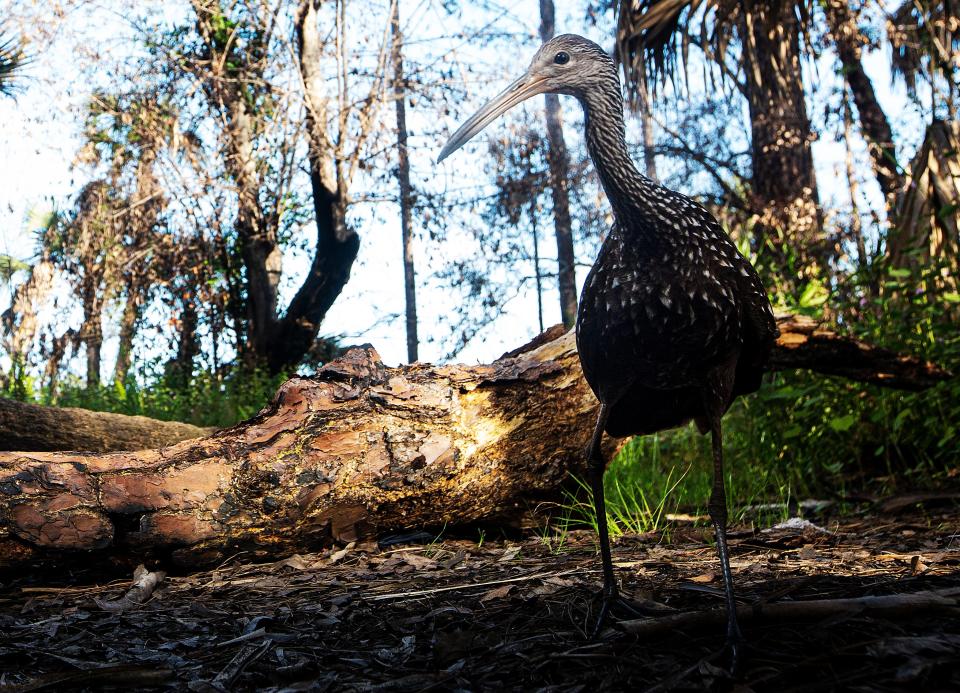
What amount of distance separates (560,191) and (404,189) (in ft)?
13.2

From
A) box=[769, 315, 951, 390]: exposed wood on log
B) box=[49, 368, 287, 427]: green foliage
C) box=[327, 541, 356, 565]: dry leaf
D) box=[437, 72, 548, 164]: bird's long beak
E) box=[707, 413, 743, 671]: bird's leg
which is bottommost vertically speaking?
box=[327, 541, 356, 565]: dry leaf

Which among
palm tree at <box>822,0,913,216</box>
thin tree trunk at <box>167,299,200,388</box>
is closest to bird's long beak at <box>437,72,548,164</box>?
palm tree at <box>822,0,913,216</box>

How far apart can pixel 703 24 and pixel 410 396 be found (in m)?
7.99

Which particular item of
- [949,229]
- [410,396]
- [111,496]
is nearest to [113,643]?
[111,496]

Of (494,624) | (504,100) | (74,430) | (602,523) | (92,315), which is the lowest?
(494,624)

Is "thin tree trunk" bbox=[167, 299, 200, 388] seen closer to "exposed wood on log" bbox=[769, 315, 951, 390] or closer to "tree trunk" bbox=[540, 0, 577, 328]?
"tree trunk" bbox=[540, 0, 577, 328]

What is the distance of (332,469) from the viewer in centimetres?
383

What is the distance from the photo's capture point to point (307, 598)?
3.11m

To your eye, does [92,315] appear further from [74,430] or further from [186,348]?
[74,430]

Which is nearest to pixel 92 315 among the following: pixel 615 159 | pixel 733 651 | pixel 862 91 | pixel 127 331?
pixel 127 331

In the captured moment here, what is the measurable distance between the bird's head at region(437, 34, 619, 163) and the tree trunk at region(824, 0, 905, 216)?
28.0 ft

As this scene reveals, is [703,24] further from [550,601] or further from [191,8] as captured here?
[550,601]

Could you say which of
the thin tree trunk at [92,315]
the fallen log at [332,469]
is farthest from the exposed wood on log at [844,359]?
the thin tree trunk at [92,315]

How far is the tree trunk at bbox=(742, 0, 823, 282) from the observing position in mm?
9852
